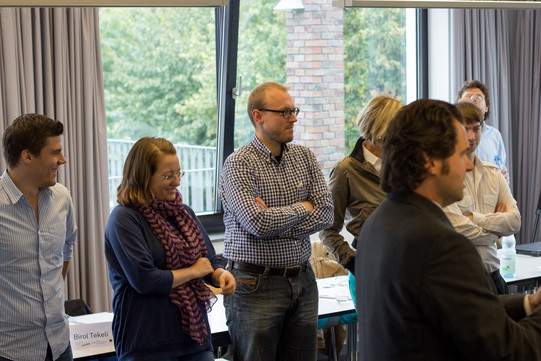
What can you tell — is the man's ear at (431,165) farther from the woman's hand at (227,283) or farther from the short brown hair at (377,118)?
the short brown hair at (377,118)

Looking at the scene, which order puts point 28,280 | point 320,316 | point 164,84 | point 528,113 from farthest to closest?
point 528,113 < point 164,84 < point 320,316 < point 28,280

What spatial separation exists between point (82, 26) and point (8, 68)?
0.58 m

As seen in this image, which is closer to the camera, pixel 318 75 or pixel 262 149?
pixel 262 149

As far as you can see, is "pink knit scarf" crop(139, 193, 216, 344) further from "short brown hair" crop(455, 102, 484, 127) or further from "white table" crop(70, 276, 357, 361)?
"short brown hair" crop(455, 102, 484, 127)

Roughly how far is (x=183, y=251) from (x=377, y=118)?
1.06 meters

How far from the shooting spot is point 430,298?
1.49m

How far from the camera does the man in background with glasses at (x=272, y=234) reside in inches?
114

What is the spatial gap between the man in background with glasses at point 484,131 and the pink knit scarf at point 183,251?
2.90m

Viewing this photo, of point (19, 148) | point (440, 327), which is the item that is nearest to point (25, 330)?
point (19, 148)

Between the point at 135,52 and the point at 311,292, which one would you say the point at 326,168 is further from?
the point at 311,292

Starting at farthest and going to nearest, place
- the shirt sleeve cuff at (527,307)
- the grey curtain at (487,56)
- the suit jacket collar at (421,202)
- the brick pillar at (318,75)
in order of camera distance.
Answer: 1. the grey curtain at (487,56)
2. the brick pillar at (318,75)
3. the shirt sleeve cuff at (527,307)
4. the suit jacket collar at (421,202)

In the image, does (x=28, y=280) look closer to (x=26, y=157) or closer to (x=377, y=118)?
(x=26, y=157)

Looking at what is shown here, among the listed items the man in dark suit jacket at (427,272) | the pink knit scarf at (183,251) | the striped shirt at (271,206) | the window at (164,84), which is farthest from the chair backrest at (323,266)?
the man in dark suit jacket at (427,272)

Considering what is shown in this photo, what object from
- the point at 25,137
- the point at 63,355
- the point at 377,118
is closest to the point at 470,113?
the point at 377,118
